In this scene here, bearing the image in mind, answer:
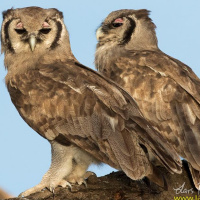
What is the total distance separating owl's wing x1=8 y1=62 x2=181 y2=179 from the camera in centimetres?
910

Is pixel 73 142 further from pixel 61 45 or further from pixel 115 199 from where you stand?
pixel 61 45

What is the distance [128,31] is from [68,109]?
3056 mm

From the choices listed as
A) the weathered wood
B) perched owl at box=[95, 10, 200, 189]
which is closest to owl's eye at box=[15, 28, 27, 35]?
perched owl at box=[95, 10, 200, 189]

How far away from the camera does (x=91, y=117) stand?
9.49m

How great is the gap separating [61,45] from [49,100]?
116 cm

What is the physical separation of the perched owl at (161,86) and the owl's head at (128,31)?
15mm

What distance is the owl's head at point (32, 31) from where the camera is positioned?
33.4 feet

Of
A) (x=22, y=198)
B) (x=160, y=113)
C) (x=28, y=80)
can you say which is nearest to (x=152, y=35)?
(x=160, y=113)

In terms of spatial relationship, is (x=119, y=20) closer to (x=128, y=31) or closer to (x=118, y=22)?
(x=118, y=22)

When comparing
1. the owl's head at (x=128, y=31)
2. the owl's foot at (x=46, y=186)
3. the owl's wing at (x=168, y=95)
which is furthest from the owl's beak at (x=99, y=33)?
the owl's foot at (x=46, y=186)

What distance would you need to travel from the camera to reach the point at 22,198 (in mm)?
9547

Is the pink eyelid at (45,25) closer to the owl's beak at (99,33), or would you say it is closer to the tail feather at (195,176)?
the owl's beak at (99,33)

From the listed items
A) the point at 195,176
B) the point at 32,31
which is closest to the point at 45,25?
the point at 32,31

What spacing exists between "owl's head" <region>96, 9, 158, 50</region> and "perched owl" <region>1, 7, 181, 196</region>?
1766 millimetres
